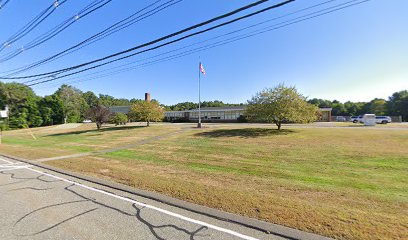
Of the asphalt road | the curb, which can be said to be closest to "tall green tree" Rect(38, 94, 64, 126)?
the asphalt road

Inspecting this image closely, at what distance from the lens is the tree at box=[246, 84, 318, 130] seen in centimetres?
1977

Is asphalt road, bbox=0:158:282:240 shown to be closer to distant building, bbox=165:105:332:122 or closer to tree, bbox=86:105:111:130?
tree, bbox=86:105:111:130

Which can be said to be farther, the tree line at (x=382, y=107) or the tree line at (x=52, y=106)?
the tree line at (x=382, y=107)

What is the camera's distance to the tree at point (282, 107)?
19766mm

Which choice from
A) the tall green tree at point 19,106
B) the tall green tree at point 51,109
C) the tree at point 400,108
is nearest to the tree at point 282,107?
the tree at point 400,108

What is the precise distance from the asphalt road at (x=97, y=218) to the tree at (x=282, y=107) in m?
17.2

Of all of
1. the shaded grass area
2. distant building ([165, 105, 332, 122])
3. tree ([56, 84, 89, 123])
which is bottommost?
the shaded grass area

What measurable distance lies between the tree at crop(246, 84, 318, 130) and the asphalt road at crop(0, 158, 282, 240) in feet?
56.4

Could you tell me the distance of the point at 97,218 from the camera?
446 centimetres

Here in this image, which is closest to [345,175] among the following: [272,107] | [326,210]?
[326,210]

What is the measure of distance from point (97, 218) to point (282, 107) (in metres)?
18.7

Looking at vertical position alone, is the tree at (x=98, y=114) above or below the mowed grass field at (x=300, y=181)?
above

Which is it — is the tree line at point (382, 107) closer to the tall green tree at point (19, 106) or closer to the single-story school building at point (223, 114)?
the single-story school building at point (223, 114)

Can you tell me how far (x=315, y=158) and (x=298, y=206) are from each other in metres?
6.51
